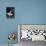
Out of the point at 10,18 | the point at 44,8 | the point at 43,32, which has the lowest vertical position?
the point at 43,32

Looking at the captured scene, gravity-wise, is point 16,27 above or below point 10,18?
below

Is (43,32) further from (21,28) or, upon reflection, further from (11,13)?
(11,13)

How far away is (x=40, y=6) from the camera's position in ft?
10.8

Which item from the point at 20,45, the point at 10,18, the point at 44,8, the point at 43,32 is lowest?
the point at 20,45

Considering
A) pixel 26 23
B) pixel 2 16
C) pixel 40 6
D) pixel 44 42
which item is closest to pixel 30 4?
pixel 40 6

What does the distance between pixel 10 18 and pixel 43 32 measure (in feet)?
2.69

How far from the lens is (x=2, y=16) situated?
128 inches

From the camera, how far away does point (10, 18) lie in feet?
10.8

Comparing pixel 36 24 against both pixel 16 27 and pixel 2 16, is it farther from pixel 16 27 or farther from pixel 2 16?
pixel 2 16

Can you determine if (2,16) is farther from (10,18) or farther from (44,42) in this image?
(44,42)

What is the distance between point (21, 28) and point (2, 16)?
52 cm

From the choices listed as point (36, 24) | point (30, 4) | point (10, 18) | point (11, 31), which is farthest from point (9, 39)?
point (30, 4)

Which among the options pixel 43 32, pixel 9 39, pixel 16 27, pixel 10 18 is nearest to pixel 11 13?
pixel 10 18

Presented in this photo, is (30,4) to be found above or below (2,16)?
above
